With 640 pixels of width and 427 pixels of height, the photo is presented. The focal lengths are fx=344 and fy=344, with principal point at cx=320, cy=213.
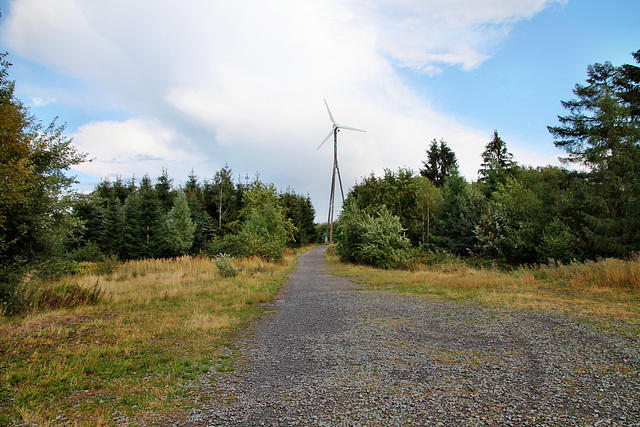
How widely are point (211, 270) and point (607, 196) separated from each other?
24.1 meters

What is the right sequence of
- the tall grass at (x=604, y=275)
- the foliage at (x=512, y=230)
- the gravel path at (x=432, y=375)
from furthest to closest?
the foliage at (x=512, y=230), the tall grass at (x=604, y=275), the gravel path at (x=432, y=375)

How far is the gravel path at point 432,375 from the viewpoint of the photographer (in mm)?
3508

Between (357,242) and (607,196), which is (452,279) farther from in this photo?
(607,196)

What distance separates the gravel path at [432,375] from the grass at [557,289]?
1704 millimetres

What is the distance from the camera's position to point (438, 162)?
50.5m

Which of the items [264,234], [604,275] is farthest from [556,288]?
[264,234]

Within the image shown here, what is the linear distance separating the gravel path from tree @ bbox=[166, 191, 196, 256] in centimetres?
3614

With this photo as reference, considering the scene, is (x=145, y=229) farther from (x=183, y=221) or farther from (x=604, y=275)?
(x=604, y=275)

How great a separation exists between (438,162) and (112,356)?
50.4 metres

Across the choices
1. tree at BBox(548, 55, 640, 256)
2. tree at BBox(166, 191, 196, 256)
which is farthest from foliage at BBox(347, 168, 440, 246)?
tree at BBox(166, 191, 196, 256)

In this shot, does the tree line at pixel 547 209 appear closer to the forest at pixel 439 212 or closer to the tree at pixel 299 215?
the forest at pixel 439 212

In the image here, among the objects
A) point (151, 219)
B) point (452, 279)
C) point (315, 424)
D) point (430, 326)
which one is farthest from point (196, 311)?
point (151, 219)

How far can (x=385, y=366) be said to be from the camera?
4.97 metres

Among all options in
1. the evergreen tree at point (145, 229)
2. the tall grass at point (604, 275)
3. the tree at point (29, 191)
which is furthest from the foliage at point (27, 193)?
the evergreen tree at point (145, 229)
